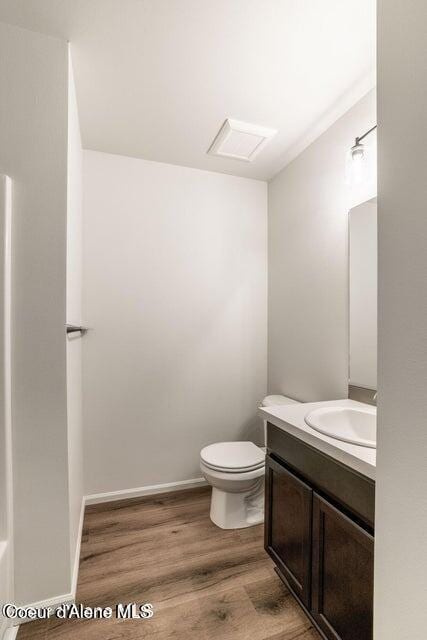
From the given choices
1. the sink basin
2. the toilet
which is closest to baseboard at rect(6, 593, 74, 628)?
the toilet

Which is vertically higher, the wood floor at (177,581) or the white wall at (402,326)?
the white wall at (402,326)

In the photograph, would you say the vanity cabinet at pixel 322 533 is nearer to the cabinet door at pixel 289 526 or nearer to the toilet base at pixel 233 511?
the cabinet door at pixel 289 526

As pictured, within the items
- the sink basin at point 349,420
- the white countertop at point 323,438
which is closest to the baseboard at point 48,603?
the white countertop at point 323,438

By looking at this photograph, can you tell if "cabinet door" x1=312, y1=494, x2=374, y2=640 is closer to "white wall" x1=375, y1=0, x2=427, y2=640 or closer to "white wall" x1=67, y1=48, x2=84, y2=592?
"white wall" x1=375, y1=0, x2=427, y2=640

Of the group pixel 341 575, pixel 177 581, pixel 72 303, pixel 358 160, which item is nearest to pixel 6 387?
pixel 72 303

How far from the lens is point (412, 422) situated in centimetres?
78

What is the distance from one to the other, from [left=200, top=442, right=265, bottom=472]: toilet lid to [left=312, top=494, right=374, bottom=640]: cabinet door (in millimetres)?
718

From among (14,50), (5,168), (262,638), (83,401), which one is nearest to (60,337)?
(5,168)

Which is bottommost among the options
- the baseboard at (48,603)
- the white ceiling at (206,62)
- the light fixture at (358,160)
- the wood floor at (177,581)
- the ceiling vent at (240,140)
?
the wood floor at (177,581)

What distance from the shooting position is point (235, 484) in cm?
194

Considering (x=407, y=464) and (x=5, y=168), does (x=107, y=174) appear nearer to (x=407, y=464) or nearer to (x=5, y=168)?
(x=5, y=168)

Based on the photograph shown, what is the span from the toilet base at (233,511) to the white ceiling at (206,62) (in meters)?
2.26

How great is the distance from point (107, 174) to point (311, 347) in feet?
6.18

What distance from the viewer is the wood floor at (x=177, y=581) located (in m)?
1.35
